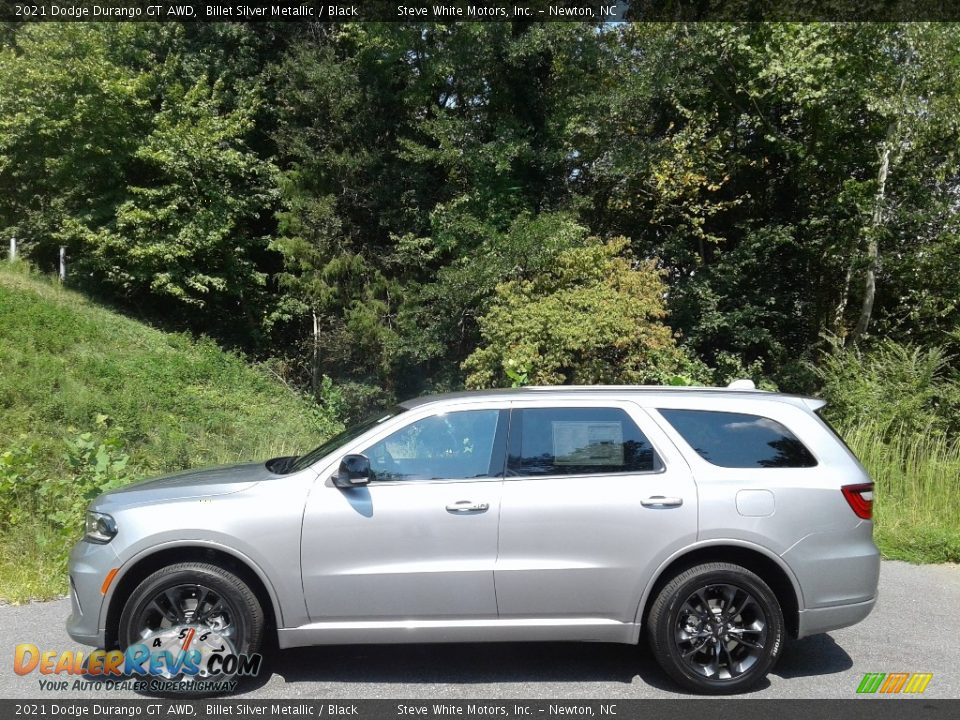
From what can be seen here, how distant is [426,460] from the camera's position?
5.02 m

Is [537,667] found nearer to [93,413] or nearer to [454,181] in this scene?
[93,413]

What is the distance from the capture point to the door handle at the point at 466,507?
4801 millimetres

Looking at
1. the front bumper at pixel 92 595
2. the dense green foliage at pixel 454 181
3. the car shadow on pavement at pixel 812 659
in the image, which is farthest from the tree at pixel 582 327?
the front bumper at pixel 92 595

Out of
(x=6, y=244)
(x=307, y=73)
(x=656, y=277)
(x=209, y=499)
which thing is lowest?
(x=209, y=499)

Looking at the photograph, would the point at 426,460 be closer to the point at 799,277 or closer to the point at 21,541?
the point at 21,541

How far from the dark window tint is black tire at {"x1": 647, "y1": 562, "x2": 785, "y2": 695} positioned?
2.48 ft

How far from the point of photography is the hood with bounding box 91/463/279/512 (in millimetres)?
4914

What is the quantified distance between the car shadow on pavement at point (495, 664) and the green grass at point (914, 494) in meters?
3.07

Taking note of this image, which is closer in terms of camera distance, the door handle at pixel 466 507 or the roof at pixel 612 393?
the door handle at pixel 466 507

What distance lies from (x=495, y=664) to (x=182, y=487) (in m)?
2.29

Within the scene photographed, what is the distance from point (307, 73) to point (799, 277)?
1260cm

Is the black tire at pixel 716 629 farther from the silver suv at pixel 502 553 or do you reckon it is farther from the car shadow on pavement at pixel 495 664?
the car shadow on pavement at pixel 495 664

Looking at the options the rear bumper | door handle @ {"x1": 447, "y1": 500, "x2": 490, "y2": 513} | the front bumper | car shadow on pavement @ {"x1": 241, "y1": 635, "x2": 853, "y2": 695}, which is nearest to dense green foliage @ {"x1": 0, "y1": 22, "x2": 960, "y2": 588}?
car shadow on pavement @ {"x1": 241, "y1": 635, "x2": 853, "y2": 695}

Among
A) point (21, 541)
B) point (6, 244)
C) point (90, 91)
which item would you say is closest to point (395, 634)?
point (21, 541)
